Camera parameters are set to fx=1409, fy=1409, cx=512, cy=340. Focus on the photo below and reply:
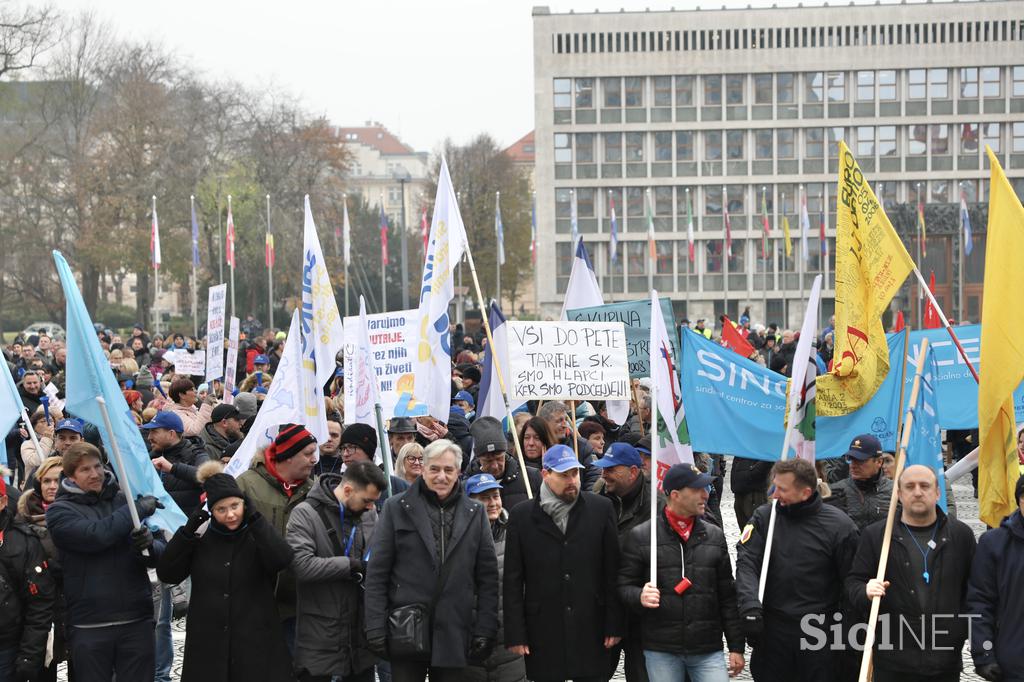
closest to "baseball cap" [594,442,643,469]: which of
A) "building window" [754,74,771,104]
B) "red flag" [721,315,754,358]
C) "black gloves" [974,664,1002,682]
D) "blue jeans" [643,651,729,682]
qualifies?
"blue jeans" [643,651,729,682]

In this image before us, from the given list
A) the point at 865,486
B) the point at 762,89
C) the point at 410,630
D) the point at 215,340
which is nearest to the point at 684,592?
the point at 410,630

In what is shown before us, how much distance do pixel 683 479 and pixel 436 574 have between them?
1.23 meters

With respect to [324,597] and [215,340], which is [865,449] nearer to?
[324,597]

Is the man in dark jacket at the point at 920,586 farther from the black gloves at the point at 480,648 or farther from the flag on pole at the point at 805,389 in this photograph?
the black gloves at the point at 480,648

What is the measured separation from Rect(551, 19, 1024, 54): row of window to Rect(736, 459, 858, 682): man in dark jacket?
69.7 m

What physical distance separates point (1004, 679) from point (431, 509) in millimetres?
2638

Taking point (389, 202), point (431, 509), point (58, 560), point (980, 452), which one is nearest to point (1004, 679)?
point (980, 452)

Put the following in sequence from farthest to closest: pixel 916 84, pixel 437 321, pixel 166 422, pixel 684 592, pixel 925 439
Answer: pixel 916 84 → pixel 437 321 → pixel 166 422 → pixel 925 439 → pixel 684 592

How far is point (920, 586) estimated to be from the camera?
630 cm

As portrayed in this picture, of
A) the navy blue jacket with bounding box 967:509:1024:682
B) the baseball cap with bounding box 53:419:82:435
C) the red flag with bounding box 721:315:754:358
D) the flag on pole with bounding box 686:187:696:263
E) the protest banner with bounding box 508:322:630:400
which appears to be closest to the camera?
the navy blue jacket with bounding box 967:509:1024:682

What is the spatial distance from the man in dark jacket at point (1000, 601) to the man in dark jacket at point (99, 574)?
12.3 feet

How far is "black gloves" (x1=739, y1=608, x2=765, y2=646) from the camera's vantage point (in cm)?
641

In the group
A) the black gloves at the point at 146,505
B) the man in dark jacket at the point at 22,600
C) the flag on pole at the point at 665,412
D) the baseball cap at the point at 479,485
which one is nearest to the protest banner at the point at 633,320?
the flag on pole at the point at 665,412

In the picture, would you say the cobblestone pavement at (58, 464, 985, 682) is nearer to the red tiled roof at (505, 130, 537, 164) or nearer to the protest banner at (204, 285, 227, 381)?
the protest banner at (204, 285, 227, 381)
